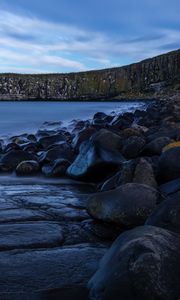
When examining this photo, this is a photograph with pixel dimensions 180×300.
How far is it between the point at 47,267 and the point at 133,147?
20.5 feet

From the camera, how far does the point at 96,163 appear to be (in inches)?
359

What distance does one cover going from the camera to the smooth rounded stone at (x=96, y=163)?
914 cm

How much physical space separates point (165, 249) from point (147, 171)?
3.39 m

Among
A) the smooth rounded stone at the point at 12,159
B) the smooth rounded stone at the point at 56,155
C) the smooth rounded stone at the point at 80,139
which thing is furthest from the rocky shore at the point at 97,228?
the smooth rounded stone at the point at 80,139

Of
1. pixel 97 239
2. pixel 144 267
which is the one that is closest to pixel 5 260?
pixel 97 239

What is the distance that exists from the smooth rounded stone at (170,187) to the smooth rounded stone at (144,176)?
0.54 ft

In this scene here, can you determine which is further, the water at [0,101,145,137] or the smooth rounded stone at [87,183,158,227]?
the water at [0,101,145,137]

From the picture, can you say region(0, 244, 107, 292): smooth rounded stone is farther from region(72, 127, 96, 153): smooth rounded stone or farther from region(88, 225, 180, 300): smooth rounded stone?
region(72, 127, 96, 153): smooth rounded stone

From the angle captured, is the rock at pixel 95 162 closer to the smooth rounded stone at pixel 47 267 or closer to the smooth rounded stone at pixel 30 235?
the smooth rounded stone at pixel 30 235

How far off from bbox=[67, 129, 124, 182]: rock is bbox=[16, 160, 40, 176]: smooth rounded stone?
50.1 inches

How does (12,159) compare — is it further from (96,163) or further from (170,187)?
(170,187)

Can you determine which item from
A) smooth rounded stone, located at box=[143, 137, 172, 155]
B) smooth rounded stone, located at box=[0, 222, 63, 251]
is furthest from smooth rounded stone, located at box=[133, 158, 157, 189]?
smooth rounded stone, located at box=[143, 137, 172, 155]

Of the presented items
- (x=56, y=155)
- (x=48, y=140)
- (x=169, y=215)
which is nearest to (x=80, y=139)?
(x=56, y=155)

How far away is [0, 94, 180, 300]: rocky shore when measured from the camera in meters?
3.75
